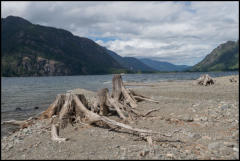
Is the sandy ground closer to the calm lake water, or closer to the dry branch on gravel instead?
the dry branch on gravel

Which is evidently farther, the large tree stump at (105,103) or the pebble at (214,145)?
the large tree stump at (105,103)

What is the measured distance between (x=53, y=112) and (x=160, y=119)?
6.84 metres

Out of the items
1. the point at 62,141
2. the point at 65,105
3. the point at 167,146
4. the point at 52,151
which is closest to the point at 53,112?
the point at 65,105

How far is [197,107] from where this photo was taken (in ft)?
48.9

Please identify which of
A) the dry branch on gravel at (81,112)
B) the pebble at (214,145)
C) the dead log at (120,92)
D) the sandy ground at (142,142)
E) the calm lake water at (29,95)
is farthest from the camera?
the calm lake water at (29,95)

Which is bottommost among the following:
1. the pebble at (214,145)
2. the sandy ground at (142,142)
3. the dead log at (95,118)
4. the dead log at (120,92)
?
the sandy ground at (142,142)

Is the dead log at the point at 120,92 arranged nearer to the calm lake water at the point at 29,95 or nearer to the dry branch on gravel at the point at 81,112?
the dry branch on gravel at the point at 81,112

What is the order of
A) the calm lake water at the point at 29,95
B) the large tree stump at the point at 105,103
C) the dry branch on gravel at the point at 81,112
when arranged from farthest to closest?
the calm lake water at the point at 29,95 → the large tree stump at the point at 105,103 → the dry branch on gravel at the point at 81,112

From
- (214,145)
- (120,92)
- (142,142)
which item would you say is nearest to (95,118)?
(142,142)

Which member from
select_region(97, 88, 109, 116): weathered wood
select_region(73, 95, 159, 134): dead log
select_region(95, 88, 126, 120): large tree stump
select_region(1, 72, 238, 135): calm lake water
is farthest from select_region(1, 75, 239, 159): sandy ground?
select_region(1, 72, 238, 135): calm lake water

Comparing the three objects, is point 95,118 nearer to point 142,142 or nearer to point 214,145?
point 142,142

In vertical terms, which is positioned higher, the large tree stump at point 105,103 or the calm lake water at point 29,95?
the large tree stump at point 105,103

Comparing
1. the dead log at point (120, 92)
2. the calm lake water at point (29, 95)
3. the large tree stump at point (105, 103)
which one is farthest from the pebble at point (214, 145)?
the calm lake water at point (29, 95)

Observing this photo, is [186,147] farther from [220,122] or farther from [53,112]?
[53,112]
